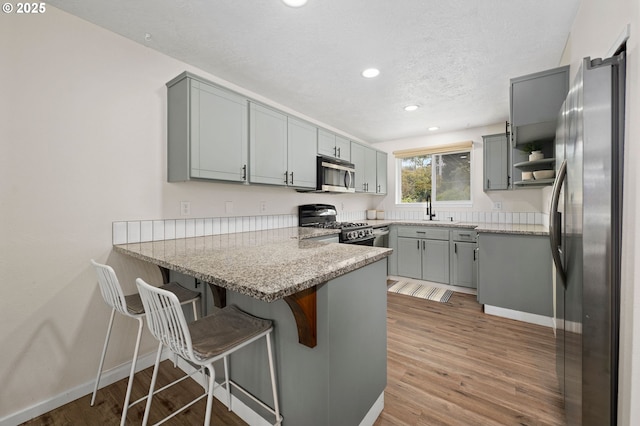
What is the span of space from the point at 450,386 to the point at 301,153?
246 centimetres

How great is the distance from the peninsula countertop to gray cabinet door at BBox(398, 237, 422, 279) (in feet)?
8.79

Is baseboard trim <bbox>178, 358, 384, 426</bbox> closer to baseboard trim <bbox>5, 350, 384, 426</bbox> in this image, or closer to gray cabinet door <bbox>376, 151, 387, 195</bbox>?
baseboard trim <bbox>5, 350, 384, 426</bbox>

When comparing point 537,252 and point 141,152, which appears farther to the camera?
point 537,252

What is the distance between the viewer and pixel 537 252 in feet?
8.75

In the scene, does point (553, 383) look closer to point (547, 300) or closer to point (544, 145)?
point (547, 300)

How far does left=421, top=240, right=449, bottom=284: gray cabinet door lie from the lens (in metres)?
3.77

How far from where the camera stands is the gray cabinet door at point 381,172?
15.4 feet

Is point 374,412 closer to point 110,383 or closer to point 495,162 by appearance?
point 110,383

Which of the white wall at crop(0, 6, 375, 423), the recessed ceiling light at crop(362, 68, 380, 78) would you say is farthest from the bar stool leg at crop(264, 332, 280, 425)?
the recessed ceiling light at crop(362, 68, 380, 78)

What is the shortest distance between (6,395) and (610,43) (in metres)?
3.62

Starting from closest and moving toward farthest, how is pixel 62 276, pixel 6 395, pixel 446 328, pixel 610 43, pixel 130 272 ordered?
pixel 610 43 → pixel 6 395 → pixel 62 276 → pixel 130 272 → pixel 446 328

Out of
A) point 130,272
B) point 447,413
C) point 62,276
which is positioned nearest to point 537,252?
point 447,413

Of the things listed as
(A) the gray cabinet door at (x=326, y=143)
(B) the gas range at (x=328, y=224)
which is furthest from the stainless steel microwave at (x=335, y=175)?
(B) the gas range at (x=328, y=224)

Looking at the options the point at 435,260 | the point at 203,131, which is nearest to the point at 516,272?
the point at 435,260
